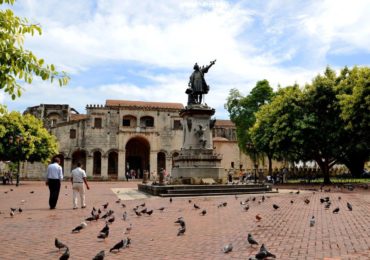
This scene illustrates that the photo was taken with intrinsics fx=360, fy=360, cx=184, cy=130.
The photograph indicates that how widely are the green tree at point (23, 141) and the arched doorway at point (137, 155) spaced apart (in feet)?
57.4

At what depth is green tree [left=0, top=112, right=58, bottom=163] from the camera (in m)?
29.7

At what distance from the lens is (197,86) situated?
20.8 metres

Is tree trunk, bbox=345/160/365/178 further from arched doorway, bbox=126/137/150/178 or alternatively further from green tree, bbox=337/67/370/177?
arched doorway, bbox=126/137/150/178

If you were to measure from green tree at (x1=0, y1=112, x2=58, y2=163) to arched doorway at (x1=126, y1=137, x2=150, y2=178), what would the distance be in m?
17.5

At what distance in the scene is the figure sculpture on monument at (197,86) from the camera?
2078cm

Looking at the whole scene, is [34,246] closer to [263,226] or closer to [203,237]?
[203,237]

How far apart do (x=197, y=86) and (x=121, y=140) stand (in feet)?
92.4

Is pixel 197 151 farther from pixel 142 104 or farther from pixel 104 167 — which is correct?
pixel 142 104

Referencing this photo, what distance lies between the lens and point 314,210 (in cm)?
1174

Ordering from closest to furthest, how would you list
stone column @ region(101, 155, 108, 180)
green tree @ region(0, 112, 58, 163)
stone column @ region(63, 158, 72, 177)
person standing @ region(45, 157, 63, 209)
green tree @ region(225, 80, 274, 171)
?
person standing @ region(45, 157, 63, 209), green tree @ region(0, 112, 58, 163), green tree @ region(225, 80, 274, 171), stone column @ region(63, 158, 72, 177), stone column @ region(101, 155, 108, 180)

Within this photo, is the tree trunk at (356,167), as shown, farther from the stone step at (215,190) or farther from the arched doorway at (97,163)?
the arched doorway at (97,163)

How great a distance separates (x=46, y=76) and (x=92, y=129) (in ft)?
138

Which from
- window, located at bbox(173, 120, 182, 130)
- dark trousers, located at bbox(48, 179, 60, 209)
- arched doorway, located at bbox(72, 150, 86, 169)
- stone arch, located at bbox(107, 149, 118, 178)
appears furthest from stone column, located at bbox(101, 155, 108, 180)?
dark trousers, located at bbox(48, 179, 60, 209)

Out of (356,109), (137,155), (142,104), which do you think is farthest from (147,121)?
(356,109)
